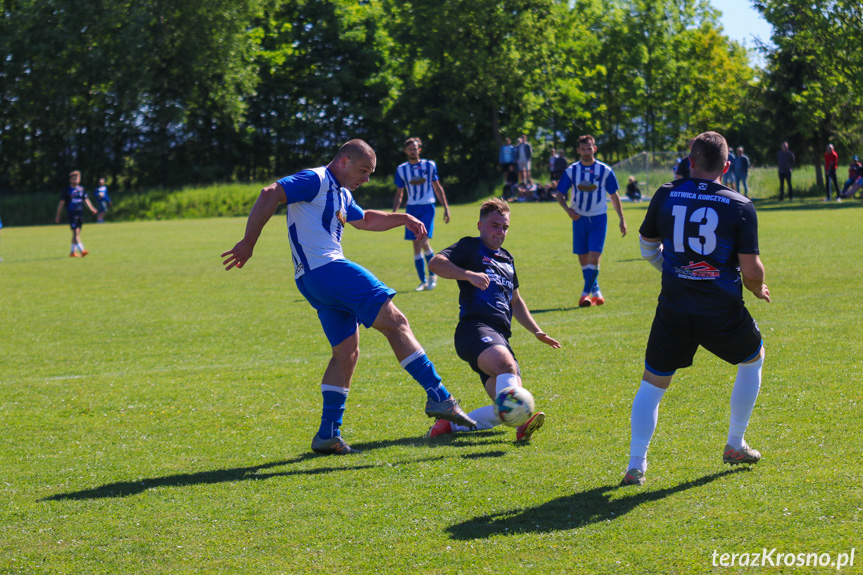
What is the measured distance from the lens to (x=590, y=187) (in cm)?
1218

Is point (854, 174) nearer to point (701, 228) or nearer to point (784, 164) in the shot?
point (784, 164)

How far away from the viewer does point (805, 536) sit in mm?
3934

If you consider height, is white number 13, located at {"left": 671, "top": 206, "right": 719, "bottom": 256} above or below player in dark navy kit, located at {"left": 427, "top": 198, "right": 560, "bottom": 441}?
above

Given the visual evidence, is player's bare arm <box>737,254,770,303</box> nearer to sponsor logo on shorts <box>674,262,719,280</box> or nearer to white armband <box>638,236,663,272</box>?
sponsor logo on shorts <box>674,262,719,280</box>

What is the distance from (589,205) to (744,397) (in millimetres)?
7582

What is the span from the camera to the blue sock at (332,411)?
226 inches

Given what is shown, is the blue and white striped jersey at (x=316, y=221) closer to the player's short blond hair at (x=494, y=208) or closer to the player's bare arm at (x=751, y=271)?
the player's short blond hair at (x=494, y=208)

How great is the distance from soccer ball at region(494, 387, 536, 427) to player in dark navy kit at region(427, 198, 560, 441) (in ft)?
1.29

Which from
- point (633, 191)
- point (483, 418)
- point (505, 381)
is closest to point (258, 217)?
point (505, 381)

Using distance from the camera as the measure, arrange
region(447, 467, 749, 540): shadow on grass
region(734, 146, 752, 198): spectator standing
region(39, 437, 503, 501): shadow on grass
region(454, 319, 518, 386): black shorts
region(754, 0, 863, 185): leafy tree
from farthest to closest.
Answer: region(754, 0, 863, 185): leafy tree
region(734, 146, 752, 198): spectator standing
region(454, 319, 518, 386): black shorts
region(39, 437, 503, 501): shadow on grass
region(447, 467, 749, 540): shadow on grass

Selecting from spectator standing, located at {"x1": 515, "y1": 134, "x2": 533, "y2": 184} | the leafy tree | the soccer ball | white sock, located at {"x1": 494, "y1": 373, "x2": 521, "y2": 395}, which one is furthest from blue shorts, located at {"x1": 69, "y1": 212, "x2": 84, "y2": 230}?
the leafy tree

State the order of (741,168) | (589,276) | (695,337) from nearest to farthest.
A: (695,337) < (589,276) < (741,168)

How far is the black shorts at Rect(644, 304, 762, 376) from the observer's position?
15.3 ft

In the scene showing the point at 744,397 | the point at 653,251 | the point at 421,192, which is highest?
the point at 421,192
